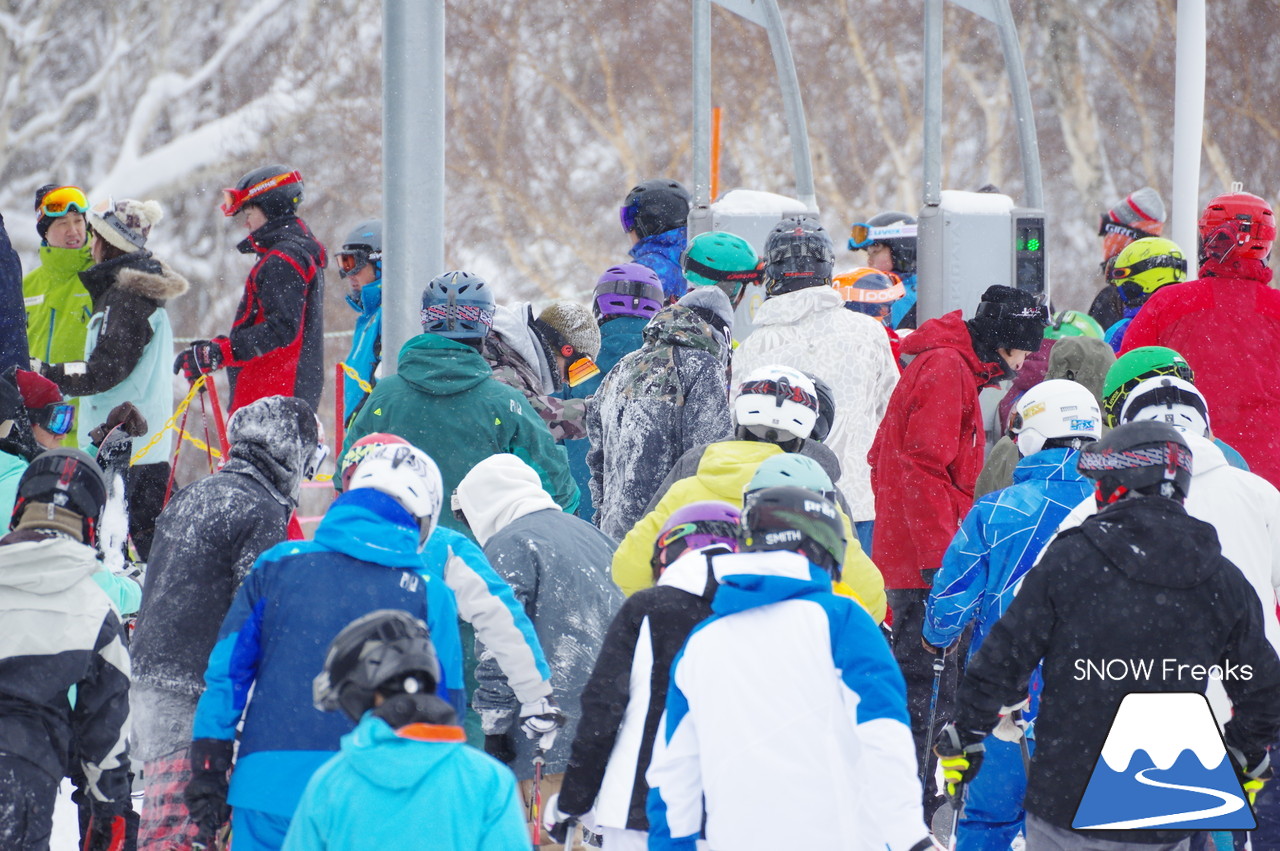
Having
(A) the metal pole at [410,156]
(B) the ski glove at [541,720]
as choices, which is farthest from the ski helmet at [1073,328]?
(B) the ski glove at [541,720]

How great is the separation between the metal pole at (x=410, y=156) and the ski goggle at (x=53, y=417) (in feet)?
4.28

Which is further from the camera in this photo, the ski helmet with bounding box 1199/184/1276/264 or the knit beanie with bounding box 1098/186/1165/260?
the knit beanie with bounding box 1098/186/1165/260

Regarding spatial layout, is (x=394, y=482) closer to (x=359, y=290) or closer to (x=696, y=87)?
(x=359, y=290)

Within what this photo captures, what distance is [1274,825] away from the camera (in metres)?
4.59

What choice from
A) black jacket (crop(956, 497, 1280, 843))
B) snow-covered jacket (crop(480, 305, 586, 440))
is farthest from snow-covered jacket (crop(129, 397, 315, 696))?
black jacket (crop(956, 497, 1280, 843))

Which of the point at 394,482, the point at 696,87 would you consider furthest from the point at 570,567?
the point at 696,87

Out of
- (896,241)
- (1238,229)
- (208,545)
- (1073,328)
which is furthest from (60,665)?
(896,241)

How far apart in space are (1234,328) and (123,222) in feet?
16.4

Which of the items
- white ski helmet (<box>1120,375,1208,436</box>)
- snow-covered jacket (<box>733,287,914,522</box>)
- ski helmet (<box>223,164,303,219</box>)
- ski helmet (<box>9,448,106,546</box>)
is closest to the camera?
ski helmet (<box>9,448,106,546</box>)

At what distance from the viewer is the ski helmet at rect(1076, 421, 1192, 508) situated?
377 centimetres

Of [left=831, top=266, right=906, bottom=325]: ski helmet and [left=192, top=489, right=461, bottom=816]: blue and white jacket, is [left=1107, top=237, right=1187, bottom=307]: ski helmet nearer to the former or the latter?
[left=831, top=266, right=906, bottom=325]: ski helmet

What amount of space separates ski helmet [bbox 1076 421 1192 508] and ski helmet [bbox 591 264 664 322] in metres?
3.03

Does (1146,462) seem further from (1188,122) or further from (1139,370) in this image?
(1188,122)

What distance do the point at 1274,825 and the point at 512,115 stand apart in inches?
828
